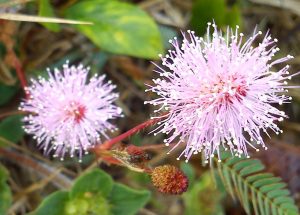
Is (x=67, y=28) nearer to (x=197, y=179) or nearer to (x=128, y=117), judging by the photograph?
(x=128, y=117)

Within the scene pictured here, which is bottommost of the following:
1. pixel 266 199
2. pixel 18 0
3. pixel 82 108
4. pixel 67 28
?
pixel 266 199

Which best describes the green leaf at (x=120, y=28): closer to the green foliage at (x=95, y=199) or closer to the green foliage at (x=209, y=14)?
the green foliage at (x=209, y=14)

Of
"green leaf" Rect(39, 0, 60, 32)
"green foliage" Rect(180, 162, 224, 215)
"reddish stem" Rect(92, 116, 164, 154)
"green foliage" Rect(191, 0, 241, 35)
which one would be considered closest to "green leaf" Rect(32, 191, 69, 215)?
"reddish stem" Rect(92, 116, 164, 154)

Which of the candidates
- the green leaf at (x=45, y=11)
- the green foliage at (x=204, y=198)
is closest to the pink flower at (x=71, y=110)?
the green leaf at (x=45, y=11)

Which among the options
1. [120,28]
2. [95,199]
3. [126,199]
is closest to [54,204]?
[95,199]

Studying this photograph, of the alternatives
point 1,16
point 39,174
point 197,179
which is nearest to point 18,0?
point 1,16

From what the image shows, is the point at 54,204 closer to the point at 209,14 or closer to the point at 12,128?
the point at 12,128
